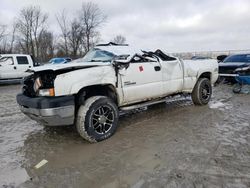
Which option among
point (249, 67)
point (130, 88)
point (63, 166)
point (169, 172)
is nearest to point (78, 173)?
point (63, 166)

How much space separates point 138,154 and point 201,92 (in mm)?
3679

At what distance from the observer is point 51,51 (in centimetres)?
5103

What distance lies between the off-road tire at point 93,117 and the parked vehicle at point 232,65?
7072 mm

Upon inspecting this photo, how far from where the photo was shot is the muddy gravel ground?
2.72m

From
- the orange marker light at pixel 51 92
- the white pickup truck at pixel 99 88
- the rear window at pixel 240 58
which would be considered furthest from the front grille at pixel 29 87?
the rear window at pixel 240 58

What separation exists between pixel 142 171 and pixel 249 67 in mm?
7191

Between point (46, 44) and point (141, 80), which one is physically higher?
point (46, 44)

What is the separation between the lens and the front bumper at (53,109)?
3445 millimetres

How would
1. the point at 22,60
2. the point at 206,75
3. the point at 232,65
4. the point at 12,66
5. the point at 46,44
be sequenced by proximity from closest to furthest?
the point at 206,75
the point at 232,65
the point at 12,66
the point at 22,60
the point at 46,44

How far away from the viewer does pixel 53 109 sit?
3.45 metres

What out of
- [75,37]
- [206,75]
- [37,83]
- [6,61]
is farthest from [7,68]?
[75,37]

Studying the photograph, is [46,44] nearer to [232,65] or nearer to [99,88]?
[232,65]

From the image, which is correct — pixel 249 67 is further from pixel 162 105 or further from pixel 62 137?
pixel 62 137

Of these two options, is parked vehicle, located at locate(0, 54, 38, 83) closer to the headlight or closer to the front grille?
the front grille
